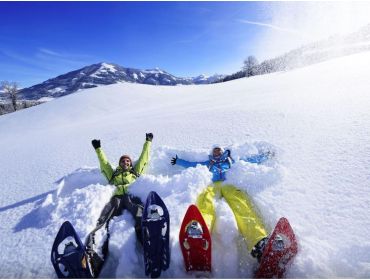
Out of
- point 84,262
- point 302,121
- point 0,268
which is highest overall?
point 302,121

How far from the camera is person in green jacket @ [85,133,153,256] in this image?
151 inches

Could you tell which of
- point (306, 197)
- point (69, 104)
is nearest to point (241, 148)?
point (306, 197)

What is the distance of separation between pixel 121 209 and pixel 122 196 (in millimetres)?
235

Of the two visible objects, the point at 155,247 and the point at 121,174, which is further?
the point at 121,174

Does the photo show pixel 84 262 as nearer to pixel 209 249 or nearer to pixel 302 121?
pixel 209 249

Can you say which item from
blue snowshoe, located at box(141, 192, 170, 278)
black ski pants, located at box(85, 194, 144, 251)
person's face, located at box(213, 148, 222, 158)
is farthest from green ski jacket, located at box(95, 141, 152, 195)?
blue snowshoe, located at box(141, 192, 170, 278)

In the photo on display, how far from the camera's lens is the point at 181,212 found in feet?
13.6

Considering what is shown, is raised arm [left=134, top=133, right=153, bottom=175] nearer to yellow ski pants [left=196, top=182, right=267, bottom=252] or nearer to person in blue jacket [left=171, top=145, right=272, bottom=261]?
person in blue jacket [left=171, top=145, right=272, bottom=261]

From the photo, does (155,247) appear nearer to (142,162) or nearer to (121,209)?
(121,209)

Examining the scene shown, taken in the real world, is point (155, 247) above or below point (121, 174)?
below

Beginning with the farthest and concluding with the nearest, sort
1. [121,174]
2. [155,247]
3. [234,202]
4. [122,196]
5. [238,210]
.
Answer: [121,174], [122,196], [234,202], [238,210], [155,247]

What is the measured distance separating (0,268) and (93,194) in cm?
160

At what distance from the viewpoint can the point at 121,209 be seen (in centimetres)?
457

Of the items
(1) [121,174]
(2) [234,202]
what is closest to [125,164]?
(1) [121,174]
